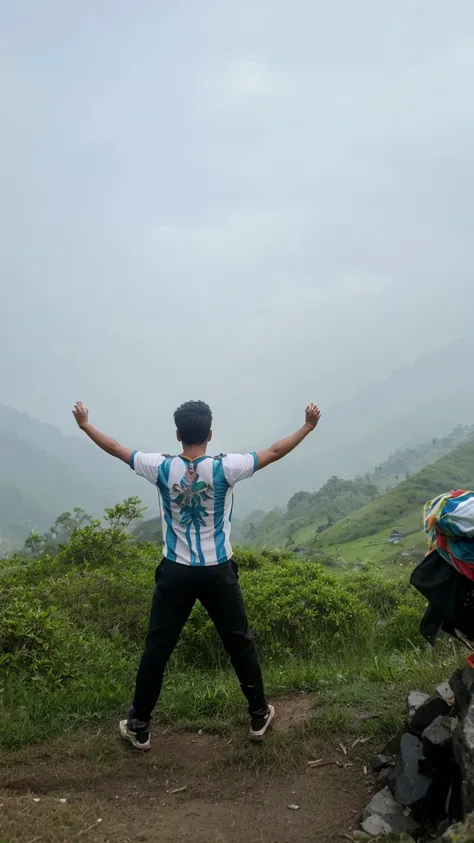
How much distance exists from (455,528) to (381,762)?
2.03 meters

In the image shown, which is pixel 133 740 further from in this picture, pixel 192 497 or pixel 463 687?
pixel 463 687

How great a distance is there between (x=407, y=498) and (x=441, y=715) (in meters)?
47.3

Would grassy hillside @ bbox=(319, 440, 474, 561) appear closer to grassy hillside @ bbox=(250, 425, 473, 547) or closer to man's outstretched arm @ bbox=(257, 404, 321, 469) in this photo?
grassy hillside @ bbox=(250, 425, 473, 547)

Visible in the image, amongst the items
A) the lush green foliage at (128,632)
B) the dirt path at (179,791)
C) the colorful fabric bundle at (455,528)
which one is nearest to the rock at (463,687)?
the colorful fabric bundle at (455,528)

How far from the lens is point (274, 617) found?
7504 millimetres

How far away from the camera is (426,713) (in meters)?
4.18

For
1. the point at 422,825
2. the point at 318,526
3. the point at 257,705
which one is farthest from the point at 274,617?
the point at 318,526

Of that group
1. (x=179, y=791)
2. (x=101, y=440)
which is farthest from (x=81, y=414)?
(x=179, y=791)

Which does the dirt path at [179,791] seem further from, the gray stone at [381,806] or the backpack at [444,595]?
the backpack at [444,595]

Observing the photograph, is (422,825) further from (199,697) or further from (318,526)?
(318,526)

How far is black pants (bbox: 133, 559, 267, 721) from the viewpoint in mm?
4352

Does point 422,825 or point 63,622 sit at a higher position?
point 63,622

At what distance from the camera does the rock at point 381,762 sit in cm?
426

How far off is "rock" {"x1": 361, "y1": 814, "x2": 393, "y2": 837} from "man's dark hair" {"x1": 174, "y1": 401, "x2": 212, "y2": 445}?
273 centimetres
